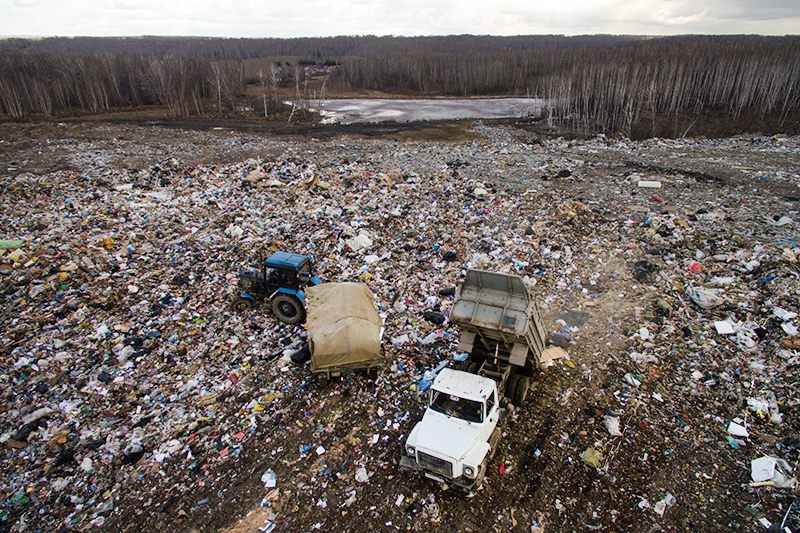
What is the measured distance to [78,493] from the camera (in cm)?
439

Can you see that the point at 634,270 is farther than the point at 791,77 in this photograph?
No

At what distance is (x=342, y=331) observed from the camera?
5621 mm

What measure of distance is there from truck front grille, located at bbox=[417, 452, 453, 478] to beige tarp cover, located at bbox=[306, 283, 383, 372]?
5.68 feet

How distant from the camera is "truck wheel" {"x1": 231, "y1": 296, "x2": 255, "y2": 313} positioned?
7504 mm

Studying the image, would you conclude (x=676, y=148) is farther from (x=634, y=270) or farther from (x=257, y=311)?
(x=257, y=311)

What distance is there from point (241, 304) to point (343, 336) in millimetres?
2988

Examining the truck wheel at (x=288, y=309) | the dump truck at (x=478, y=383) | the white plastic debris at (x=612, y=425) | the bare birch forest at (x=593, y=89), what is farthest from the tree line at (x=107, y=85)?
the white plastic debris at (x=612, y=425)

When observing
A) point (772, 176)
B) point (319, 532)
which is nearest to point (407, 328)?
point (319, 532)

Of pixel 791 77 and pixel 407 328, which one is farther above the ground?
pixel 791 77

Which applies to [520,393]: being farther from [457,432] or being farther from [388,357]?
[388,357]

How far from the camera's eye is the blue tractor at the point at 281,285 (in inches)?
278

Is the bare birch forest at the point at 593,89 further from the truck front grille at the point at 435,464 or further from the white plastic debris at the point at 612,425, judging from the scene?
the truck front grille at the point at 435,464

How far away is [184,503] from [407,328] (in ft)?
13.2

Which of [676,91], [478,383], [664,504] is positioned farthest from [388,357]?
[676,91]
